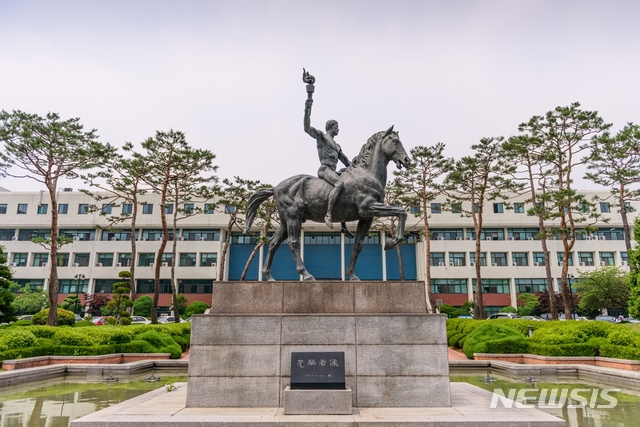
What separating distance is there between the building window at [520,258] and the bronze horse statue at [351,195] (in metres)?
52.9

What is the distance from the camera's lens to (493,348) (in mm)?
18109

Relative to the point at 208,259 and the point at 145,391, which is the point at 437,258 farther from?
the point at 145,391

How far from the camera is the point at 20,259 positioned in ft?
184

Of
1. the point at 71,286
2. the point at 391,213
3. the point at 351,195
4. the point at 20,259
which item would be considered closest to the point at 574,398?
the point at 391,213

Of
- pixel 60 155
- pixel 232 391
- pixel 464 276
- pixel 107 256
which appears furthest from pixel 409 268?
pixel 232 391

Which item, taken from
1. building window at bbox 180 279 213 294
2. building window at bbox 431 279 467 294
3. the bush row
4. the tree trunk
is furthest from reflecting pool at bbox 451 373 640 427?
building window at bbox 180 279 213 294

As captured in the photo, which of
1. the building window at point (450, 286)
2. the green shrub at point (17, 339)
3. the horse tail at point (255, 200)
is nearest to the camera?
the horse tail at point (255, 200)

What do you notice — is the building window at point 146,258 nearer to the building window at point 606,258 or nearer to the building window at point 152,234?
the building window at point 152,234

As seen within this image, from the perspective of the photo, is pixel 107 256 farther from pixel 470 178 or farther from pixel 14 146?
pixel 470 178

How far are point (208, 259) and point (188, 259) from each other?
2.62 metres

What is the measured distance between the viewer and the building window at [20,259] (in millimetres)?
55925

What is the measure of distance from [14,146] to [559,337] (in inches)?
1089

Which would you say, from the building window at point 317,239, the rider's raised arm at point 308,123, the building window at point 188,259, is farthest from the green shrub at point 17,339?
the building window at point 317,239

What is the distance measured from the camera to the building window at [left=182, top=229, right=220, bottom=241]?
5728 centimetres
